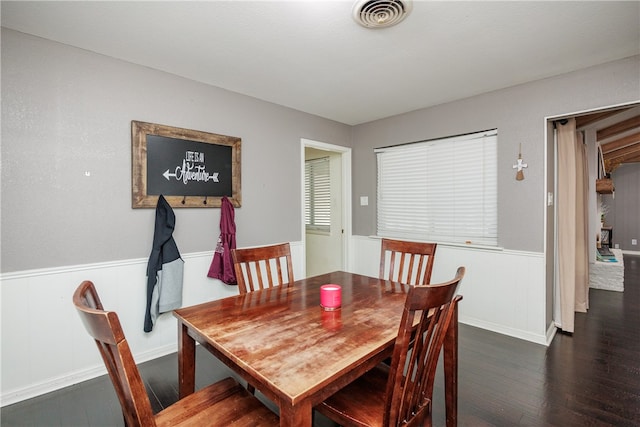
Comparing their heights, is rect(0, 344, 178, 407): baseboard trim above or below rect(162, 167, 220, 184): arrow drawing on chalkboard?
below

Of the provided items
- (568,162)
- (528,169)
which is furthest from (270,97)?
(568,162)

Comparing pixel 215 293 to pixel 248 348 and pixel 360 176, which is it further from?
pixel 360 176

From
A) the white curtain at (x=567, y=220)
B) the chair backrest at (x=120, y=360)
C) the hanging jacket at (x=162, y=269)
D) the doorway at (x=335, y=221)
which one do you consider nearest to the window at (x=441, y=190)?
the doorway at (x=335, y=221)

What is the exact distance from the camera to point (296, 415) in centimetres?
90

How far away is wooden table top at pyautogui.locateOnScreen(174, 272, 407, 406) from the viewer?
0.99 metres

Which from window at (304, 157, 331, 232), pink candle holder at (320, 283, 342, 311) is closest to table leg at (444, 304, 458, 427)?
pink candle holder at (320, 283, 342, 311)

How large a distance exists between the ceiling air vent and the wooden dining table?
166 cm

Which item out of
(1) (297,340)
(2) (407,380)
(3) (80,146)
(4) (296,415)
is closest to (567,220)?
(2) (407,380)

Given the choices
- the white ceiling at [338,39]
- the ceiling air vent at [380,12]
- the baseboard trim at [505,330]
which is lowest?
the baseboard trim at [505,330]

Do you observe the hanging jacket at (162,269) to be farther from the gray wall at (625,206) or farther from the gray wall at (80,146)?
the gray wall at (625,206)

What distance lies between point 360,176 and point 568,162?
2267 mm

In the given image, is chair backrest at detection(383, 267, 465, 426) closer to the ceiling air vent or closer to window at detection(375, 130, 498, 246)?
the ceiling air vent

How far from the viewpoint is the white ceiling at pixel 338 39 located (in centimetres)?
176

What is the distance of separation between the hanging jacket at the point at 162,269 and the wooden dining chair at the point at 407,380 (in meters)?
1.73
